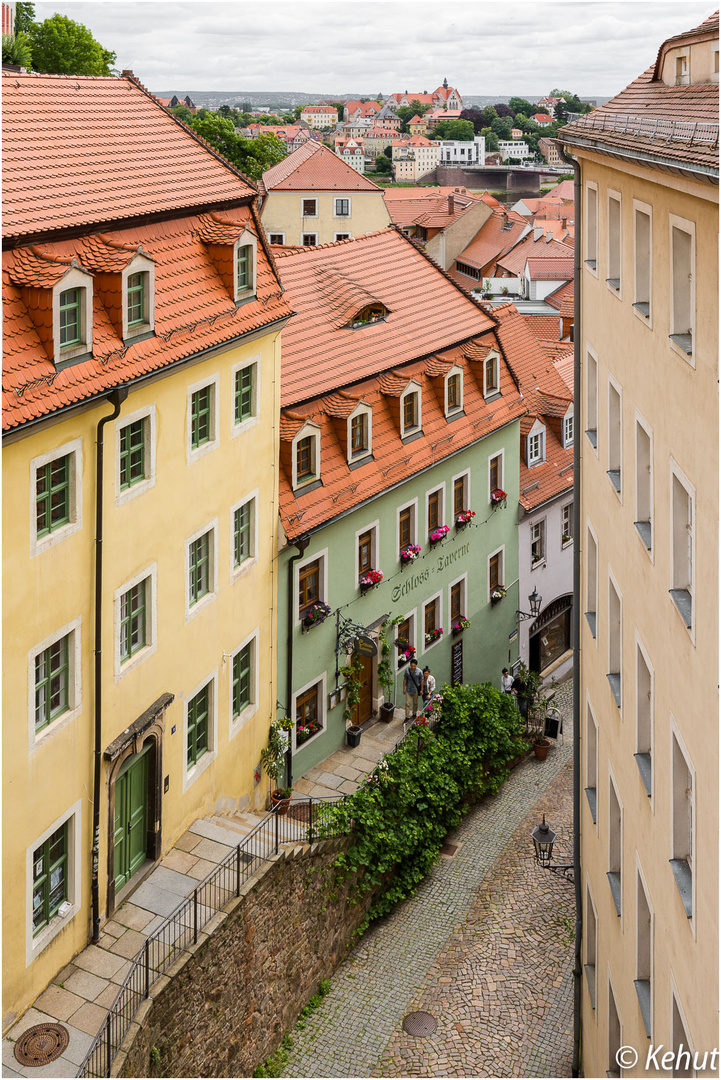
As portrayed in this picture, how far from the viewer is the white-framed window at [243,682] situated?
73.8ft

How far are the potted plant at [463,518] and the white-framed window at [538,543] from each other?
5.17 meters

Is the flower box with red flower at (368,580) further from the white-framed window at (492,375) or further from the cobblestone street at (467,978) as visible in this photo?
the white-framed window at (492,375)

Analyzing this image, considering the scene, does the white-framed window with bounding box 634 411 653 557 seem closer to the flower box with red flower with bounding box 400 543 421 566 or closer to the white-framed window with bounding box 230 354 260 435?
the white-framed window with bounding box 230 354 260 435

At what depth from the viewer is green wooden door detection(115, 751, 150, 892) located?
62.8 ft

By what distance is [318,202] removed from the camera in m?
64.6

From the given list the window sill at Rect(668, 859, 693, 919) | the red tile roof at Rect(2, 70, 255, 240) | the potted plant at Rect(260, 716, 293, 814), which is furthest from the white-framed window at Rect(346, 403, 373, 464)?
the window sill at Rect(668, 859, 693, 919)

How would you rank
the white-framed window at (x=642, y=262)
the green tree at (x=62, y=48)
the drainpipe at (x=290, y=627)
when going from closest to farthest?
1. the white-framed window at (x=642, y=262)
2. the drainpipe at (x=290, y=627)
3. the green tree at (x=62, y=48)

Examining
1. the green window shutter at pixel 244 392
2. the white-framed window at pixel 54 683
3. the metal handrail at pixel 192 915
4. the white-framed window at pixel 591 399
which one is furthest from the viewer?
the green window shutter at pixel 244 392

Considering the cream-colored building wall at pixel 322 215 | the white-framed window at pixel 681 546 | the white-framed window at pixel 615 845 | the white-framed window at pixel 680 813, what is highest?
the cream-colored building wall at pixel 322 215

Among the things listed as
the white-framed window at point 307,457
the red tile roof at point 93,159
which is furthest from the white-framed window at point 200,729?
the red tile roof at point 93,159

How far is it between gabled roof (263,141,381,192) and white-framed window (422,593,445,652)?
1567 inches

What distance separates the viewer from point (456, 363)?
101 ft

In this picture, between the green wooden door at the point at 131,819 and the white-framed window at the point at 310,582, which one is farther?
the white-framed window at the point at 310,582

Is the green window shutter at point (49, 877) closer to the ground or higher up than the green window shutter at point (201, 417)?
closer to the ground
